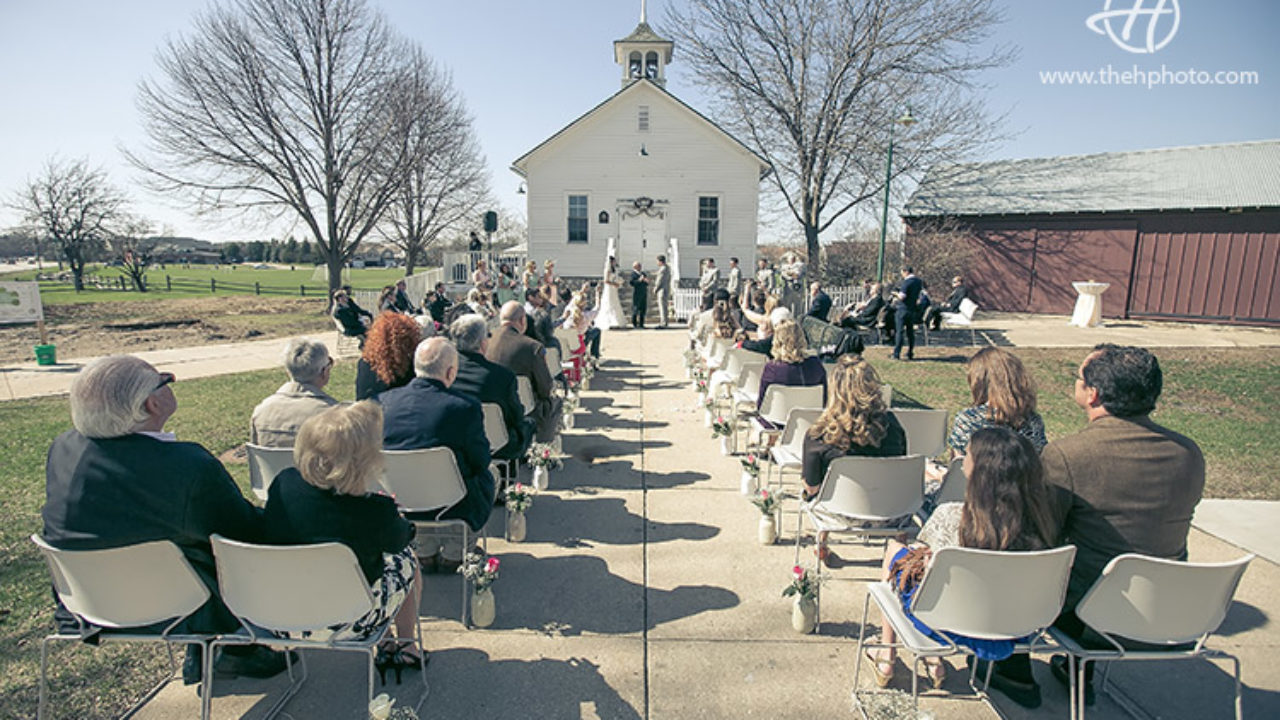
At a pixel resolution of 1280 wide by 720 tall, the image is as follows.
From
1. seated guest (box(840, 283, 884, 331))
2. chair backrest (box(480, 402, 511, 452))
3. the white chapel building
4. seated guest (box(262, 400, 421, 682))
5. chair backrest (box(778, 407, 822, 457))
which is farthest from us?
the white chapel building

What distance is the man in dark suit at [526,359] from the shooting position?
18.6ft

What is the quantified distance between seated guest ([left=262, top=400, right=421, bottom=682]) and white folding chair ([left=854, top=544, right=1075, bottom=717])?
2187 mm

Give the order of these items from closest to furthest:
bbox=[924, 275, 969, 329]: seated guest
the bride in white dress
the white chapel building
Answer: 1. bbox=[924, 275, 969, 329]: seated guest
2. the bride in white dress
3. the white chapel building

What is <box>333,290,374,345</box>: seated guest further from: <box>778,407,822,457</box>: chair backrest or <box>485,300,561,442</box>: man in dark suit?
<box>778,407,822,457</box>: chair backrest

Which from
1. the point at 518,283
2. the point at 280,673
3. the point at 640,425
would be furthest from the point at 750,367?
the point at 518,283

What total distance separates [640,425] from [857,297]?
44.7 ft

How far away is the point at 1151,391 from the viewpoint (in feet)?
8.48

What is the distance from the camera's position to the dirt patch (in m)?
16.4

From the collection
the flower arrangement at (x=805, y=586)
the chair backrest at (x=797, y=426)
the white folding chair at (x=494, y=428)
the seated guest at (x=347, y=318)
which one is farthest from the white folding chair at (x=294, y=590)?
the seated guest at (x=347, y=318)

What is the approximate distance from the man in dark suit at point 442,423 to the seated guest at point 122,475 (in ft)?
3.69

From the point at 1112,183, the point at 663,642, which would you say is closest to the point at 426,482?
the point at 663,642

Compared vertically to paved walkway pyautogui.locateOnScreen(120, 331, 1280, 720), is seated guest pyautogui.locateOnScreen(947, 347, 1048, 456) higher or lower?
higher

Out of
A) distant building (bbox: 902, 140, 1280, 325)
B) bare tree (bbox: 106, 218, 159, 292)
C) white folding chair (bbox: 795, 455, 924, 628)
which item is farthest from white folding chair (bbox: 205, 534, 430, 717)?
bare tree (bbox: 106, 218, 159, 292)

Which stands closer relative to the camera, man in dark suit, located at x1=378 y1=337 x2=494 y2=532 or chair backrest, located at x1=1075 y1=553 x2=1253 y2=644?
chair backrest, located at x1=1075 y1=553 x2=1253 y2=644
